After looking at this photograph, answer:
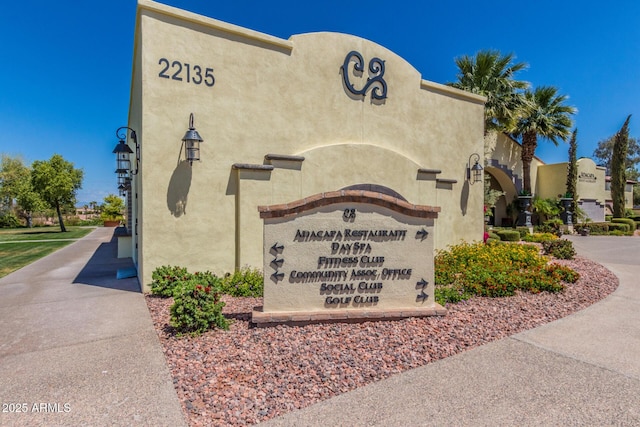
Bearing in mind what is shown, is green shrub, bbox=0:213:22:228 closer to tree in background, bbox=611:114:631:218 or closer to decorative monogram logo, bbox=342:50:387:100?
decorative monogram logo, bbox=342:50:387:100

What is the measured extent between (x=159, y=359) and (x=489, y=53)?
2132cm

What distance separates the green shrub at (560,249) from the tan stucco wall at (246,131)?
4708 millimetres

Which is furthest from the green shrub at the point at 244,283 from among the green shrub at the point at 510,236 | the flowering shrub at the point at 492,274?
the green shrub at the point at 510,236

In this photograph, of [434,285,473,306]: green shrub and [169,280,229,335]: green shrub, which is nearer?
[169,280,229,335]: green shrub

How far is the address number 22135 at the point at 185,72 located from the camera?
7309 millimetres

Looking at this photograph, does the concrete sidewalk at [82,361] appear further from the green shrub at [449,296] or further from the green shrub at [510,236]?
the green shrub at [510,236]

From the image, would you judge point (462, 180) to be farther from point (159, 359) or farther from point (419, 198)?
point (159, 359)

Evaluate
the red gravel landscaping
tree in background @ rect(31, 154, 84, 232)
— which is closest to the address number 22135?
the red gravel landscaping

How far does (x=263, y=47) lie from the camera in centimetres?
836

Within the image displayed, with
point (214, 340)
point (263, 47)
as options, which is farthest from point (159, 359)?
point (263, 47)

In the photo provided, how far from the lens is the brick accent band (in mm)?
5191

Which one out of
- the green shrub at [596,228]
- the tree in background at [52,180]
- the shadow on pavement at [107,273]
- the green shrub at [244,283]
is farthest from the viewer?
the tree in background at [52,180]

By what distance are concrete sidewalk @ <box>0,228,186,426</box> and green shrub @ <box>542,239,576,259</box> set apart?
39.0ft

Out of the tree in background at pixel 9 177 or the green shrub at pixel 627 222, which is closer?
the green shrub at pixel 627 222
